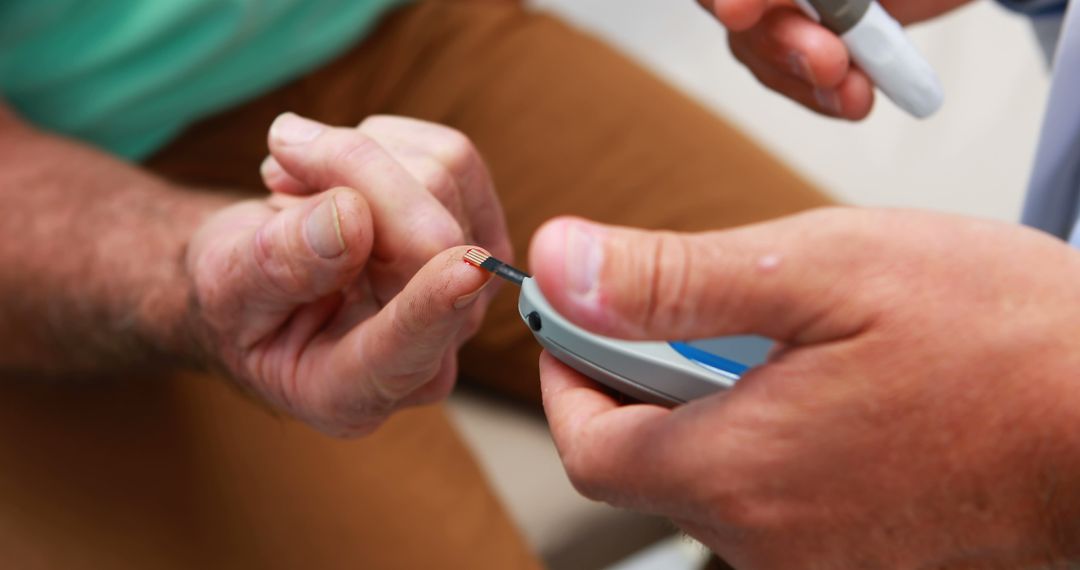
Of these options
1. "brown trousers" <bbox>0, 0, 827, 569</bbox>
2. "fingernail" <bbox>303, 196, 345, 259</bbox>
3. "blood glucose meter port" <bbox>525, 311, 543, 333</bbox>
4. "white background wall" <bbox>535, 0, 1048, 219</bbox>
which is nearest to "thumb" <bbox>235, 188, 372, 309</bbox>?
"fingernail" <bbox>303, 196, 345, 259</bbox>

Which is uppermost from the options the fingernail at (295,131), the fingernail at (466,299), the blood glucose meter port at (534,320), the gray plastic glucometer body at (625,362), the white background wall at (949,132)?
Answer: the fingernail at (295,131)

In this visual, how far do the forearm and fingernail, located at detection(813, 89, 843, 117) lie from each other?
1.28 ft

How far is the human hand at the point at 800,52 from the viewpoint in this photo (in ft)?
1.70

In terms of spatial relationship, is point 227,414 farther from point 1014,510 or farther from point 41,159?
point 1014,510

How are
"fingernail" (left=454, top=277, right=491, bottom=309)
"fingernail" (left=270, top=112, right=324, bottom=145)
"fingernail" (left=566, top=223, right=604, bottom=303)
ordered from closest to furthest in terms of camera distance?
"fingernail" (left=566, top=223, right=604, bottom=303), "fingernail" (left=454, top=277, right=491, bottom=309), "fingernail" (left=270, top=112, right=324, bottom=145)

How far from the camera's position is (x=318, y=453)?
2.18 feet

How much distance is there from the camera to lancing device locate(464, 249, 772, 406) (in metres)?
0.37

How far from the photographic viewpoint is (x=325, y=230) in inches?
16.8

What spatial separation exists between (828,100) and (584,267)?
13.4 inches

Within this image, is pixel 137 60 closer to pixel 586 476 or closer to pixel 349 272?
pixel 349 272

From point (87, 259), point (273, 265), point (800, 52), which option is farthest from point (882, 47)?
point (87, 259)

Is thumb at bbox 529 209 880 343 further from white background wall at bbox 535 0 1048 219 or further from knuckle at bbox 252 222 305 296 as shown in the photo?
white background wall at bbox 535 0 1048 219

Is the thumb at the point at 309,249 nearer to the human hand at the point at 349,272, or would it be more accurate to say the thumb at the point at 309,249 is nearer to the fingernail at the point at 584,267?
the human hand at the point at 349,272

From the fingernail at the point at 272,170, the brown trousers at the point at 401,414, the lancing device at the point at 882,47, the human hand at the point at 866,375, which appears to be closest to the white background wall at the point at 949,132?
the brown trousers at the point at 401,414
